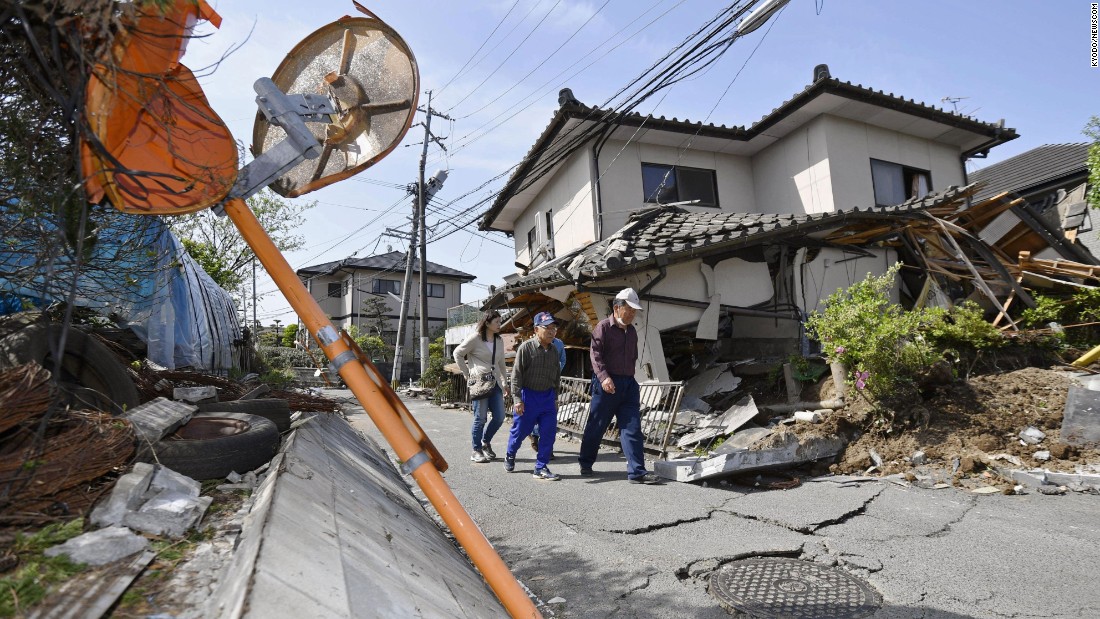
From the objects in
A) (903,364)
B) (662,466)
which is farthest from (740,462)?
(903,364)

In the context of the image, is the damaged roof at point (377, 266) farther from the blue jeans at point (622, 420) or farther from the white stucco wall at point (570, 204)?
the blue jeans at point (622, 420)

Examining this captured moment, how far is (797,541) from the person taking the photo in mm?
3881

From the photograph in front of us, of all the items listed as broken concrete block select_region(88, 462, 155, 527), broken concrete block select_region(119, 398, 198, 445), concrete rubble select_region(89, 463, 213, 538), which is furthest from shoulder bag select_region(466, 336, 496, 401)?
broken concrete block select_region(88, 462, 155, 527)

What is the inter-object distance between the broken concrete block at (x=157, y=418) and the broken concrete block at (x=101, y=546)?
97cm

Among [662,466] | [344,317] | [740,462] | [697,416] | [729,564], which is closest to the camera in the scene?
[729,564]

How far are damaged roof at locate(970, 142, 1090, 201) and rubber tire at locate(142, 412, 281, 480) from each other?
18399mm

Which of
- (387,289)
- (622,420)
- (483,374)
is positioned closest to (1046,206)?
(622,420)

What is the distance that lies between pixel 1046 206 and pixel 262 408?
21.5 m

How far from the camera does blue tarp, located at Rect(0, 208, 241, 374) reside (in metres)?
2.57

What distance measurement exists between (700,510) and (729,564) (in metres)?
1.14

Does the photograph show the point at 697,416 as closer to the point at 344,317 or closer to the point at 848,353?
the point at 848,353

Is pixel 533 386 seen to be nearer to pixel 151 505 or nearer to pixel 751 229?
pixel 151 505

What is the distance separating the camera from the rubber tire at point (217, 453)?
10.1ft

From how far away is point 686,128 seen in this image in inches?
492
